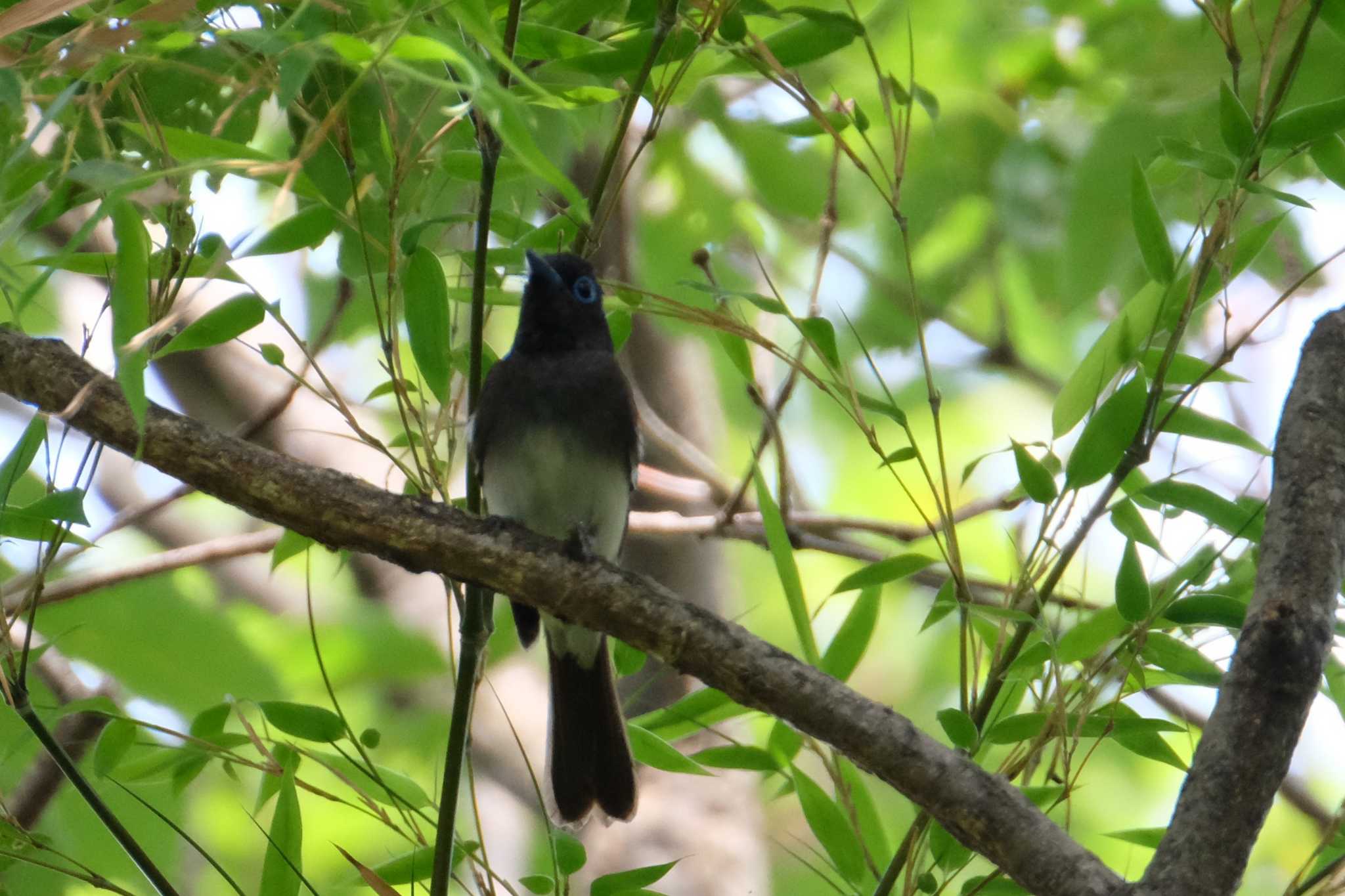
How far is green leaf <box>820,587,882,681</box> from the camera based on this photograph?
2436 millimetres

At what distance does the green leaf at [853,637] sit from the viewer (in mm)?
2436

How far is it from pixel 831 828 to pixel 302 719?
93cm

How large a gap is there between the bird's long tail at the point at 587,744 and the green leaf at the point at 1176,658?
1.42m

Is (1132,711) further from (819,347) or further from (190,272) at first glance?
(190,272)

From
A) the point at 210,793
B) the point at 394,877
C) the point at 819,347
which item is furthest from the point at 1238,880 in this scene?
the point at 210,793

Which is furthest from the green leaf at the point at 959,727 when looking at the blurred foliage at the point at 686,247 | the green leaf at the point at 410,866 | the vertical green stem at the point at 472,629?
the green leaf at the point at 410,866

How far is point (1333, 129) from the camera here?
2.00m

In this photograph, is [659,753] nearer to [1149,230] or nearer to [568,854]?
[568,854]

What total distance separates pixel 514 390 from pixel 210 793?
10.3ft

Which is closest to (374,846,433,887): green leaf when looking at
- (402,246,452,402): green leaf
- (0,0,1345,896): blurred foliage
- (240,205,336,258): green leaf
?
(0,0,1345,896): blurred foliage

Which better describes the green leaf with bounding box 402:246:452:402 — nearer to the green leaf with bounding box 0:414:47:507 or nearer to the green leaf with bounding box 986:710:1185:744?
the green leaf with bounding box 0:414:47:507

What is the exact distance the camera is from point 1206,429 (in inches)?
88.1

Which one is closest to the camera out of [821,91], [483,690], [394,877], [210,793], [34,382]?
[34,382]

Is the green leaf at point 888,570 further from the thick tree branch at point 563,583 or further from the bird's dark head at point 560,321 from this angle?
the bird's dark head at point 560,321
